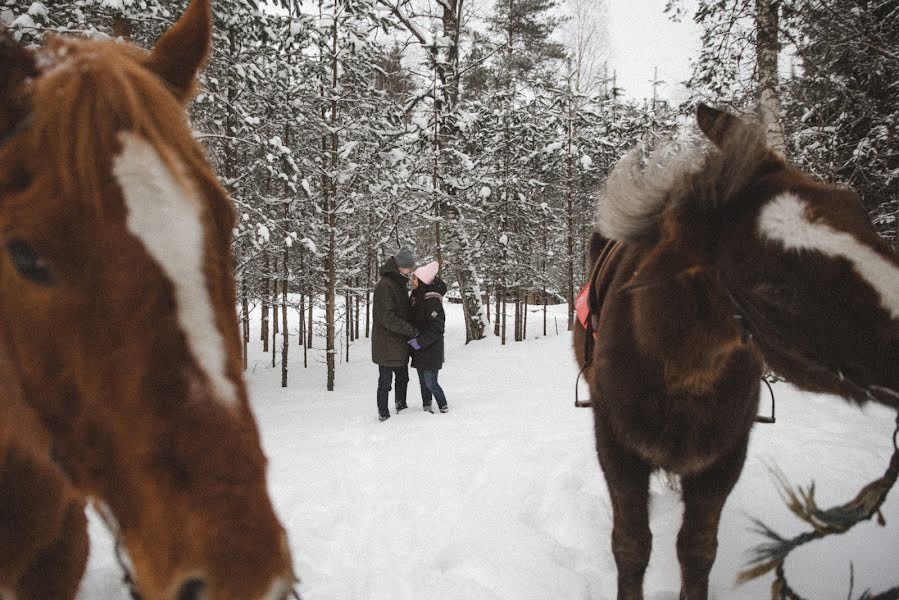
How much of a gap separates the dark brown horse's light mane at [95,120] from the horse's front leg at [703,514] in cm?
267

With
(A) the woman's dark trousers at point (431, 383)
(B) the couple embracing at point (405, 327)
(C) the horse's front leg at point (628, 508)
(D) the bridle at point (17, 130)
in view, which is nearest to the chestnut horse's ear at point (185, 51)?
(D) the bridle at point (17, 130)

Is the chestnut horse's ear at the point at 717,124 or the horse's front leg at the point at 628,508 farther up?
the chestnut horse's ear at the point at 717,124

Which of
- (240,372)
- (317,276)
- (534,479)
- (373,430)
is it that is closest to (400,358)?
(373,430)

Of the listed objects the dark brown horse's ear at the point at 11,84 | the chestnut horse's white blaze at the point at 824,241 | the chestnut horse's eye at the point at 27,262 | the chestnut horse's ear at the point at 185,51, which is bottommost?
the chestnut horse's eye at the point at 27,262

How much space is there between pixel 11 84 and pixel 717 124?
2465 millimetres

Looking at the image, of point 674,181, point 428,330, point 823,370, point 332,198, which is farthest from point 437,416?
point 823,370

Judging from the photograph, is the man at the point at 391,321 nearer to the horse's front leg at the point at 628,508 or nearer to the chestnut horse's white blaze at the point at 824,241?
the horse's front leg at the point at 628,508

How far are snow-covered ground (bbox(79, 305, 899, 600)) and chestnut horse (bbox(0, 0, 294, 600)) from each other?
6.79ft

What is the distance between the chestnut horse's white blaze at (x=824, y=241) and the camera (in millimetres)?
1521

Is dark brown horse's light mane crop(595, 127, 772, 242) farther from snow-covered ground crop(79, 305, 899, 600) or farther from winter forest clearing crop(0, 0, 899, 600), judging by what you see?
snow-covered ground crop(79, 305, 899, 600)

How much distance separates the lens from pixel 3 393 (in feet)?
4.35

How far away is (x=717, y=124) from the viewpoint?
2.07 meters

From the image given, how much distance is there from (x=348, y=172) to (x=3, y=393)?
9.25 m

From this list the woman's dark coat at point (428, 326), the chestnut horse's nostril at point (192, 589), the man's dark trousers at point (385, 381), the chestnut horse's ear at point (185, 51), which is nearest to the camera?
the chestnut horse's nostril at point (192, 589)
